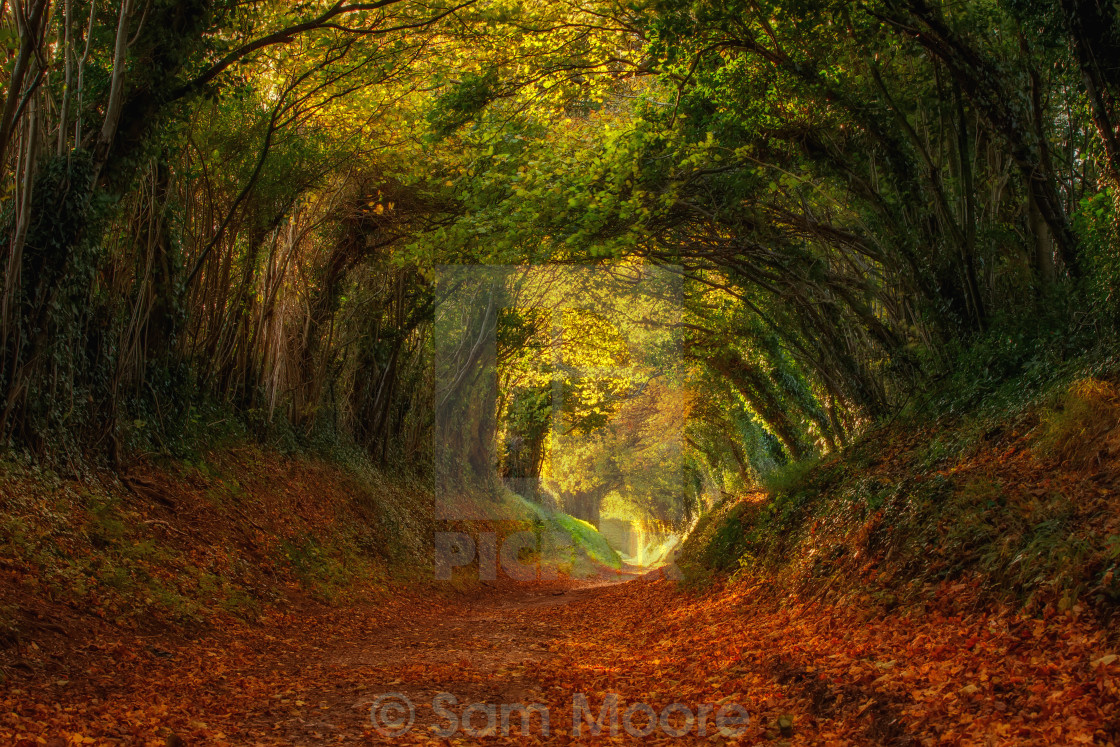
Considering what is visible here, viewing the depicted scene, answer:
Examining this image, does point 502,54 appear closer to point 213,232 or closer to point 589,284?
point 213,232

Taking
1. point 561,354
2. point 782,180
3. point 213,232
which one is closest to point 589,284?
point 561,354

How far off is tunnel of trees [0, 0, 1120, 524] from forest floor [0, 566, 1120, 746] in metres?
2.97

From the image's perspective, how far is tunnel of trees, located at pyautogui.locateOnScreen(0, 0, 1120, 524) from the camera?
23.4 feet

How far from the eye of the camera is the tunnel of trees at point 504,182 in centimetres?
713

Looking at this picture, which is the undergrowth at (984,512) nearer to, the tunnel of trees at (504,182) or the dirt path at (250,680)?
the tunnel of trees at (504,182)

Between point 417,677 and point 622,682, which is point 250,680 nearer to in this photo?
point 417,677

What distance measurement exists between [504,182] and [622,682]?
7270 mm

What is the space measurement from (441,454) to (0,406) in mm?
15104

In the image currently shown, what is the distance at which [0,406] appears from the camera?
6.63 m

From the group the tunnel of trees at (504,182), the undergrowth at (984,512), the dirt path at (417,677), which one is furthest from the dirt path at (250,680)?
the undergrowth at (984,512)

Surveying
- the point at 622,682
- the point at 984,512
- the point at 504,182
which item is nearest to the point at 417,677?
the point at 622,682

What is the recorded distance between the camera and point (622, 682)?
6035mm

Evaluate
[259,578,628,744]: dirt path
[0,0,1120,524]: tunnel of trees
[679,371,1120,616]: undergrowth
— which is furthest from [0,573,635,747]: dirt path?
[679,371,1120,616]: undergrowth

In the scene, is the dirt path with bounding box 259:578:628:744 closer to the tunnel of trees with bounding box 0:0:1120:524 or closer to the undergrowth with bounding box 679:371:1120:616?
the undergrowth with bounding box 679:371:1120:616
